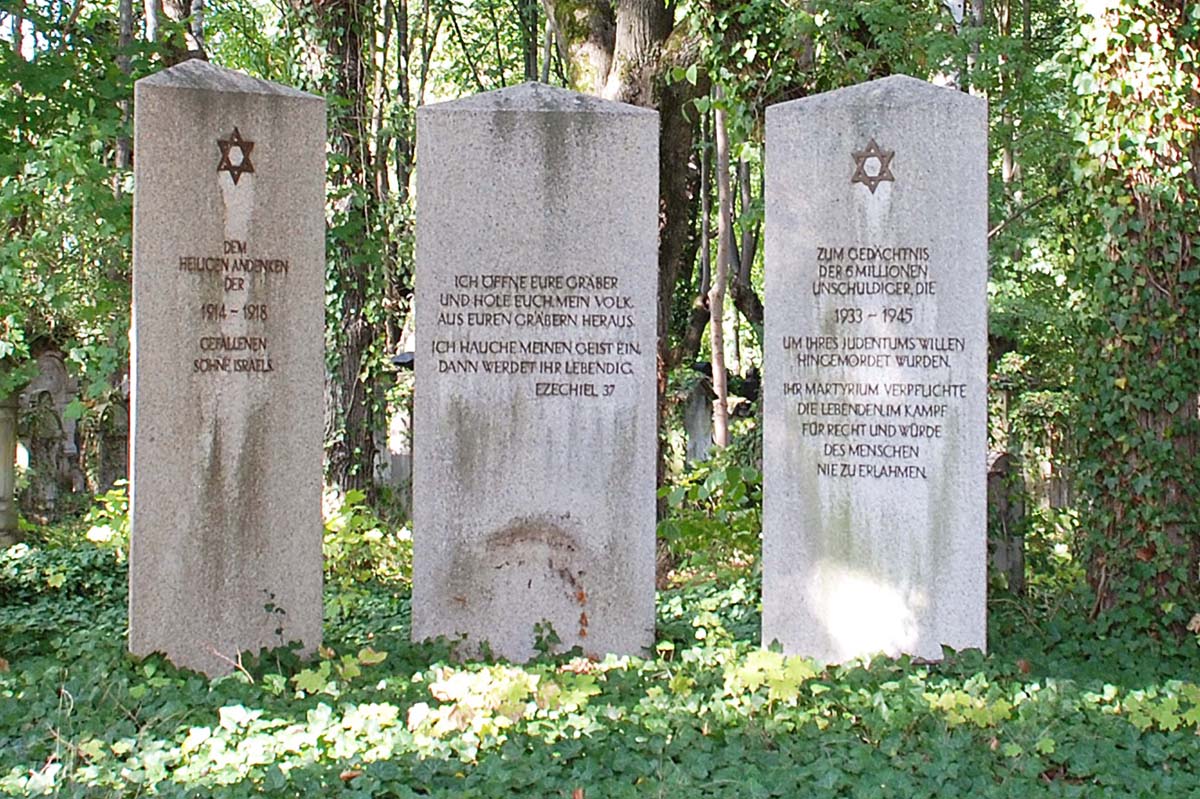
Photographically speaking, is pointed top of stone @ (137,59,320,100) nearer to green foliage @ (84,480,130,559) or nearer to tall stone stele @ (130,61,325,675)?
tall stone stele @ (130,61,325,675)

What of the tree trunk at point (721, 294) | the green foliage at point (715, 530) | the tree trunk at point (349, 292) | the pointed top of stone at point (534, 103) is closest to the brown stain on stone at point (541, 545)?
the green foliage at point (715, 530)

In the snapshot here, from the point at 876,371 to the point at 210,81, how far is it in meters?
3.53

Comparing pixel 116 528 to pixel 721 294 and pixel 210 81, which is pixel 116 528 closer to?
pixel 210 81

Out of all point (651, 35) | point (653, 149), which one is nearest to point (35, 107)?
point (653, 149)

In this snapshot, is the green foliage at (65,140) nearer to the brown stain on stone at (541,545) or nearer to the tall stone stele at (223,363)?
the tall stone stele at (223,363)

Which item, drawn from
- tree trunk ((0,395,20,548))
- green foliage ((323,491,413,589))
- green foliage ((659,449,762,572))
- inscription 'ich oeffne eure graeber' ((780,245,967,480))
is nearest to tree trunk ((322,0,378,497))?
green foliage ((323,491,413,589))

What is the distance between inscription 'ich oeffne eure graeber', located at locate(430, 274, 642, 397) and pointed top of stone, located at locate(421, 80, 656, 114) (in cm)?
84

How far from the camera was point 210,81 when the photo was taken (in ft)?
18.4

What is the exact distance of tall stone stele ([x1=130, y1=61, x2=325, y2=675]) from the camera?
5.49 metres

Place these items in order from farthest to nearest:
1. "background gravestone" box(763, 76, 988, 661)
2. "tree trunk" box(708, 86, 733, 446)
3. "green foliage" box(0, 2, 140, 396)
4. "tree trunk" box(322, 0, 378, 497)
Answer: "tree trunk" box(708, 86, 733, 446)
"tree trunk" box(322, 0, 378, 497)
"green foliage" box(0, 2, 140, 396)
"background gravestone" box(763, 76, 988, 661)

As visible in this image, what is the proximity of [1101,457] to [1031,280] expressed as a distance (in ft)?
29.2

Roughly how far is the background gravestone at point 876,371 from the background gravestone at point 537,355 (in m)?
0.68

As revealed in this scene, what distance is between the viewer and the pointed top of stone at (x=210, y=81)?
18.2 ft

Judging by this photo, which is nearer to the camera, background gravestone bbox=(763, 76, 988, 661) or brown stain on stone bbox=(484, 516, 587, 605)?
background gravestone bbox=(763, 76, 988, 661)
